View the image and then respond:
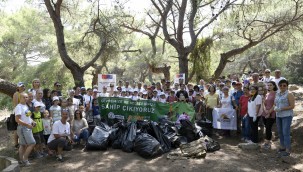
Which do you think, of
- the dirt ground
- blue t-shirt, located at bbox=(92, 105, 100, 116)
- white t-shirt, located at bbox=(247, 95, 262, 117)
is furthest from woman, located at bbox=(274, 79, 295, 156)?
blue t-shirt, located at bbox=(92, 105, 100, 116)

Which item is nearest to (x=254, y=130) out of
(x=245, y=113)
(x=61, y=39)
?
(x=245, y=113)

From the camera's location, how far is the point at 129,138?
7254 millimetres

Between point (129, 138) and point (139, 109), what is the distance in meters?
1.63

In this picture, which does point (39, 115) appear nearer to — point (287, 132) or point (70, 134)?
point (70, 134)

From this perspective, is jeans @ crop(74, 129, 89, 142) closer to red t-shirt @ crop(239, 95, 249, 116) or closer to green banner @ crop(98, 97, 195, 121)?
green banner @ crop(98, 97, 195, 121)

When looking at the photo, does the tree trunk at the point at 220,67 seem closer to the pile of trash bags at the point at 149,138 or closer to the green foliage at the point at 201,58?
the green foliage at the point at 201,58

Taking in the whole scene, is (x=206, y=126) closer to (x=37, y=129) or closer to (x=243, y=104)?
(x=243, y=104)

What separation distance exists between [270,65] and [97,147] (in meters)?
29.4

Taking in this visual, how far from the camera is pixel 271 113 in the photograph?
24.3 ft

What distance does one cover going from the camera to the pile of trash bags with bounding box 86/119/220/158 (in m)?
6.79

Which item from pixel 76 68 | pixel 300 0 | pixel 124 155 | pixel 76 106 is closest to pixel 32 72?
pixel 76 68

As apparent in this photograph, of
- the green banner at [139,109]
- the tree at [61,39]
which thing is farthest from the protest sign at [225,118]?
the tree at [61,39]

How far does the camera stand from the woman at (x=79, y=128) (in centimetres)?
770

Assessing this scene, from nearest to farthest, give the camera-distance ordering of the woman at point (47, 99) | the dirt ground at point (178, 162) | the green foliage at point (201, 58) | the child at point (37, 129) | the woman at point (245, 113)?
the dirt ground at point (178, 162) → the child at point (37, 129) → the woman at point (47, 99) → the woman at point (245, 113) → the green foliage at point (201, 58)
